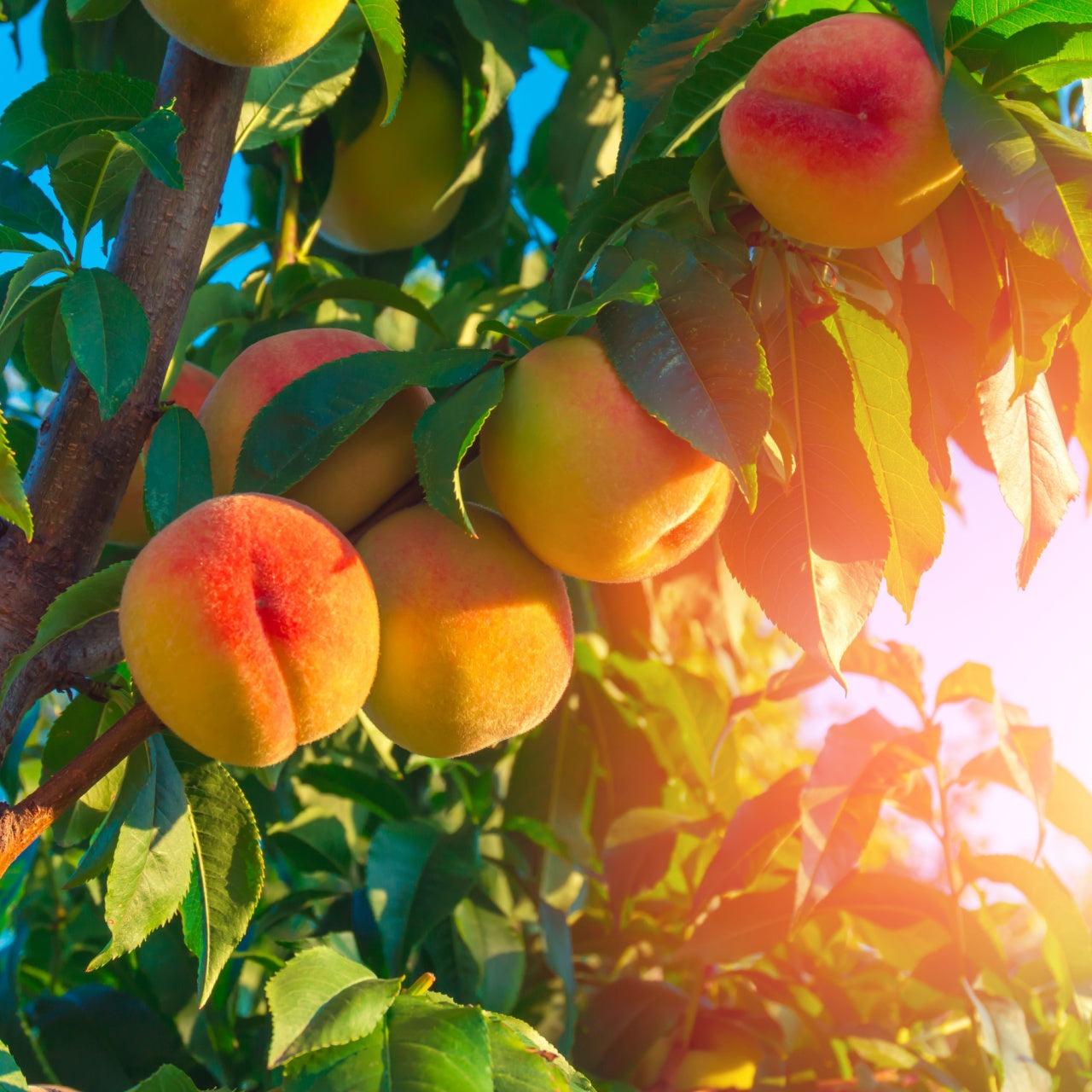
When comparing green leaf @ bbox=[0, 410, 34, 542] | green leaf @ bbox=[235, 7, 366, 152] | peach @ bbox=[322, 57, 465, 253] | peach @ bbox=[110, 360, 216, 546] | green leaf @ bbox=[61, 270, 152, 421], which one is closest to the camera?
green leaf @ bbox=[0, 410, 34, 542]

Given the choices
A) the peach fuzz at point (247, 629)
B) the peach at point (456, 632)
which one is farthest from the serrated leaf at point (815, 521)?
the peach fuzz at point (247, 629)

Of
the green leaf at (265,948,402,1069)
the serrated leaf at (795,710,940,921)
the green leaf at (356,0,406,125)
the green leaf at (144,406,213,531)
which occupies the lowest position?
the serrated leaf at (795,710,940,921)

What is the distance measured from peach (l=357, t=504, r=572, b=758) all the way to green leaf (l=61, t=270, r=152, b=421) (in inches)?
6.0

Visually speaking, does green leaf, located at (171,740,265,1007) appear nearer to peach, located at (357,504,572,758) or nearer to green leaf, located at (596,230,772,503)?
peach, located at (357,504,572,758)

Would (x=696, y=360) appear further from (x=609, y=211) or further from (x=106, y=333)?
A: (x=106, y=333)

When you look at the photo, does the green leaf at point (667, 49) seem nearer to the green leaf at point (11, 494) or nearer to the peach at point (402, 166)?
the green leaf at point (11, 494)

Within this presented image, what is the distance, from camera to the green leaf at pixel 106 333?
55cm

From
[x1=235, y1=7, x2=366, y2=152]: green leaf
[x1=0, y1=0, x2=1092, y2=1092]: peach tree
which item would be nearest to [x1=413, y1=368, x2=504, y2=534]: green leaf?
[x1=0, y1=0, x2=1092, y2=1092]: peach tree

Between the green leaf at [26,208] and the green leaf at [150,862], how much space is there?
0.32 meters

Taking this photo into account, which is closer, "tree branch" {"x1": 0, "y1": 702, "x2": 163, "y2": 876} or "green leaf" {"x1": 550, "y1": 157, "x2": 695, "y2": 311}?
"tree branch" {"x1": 0, "y1": 702, "x2": 163, "y2": 876}

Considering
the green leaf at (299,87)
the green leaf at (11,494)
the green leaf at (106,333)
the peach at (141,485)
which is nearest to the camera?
the green leaf at (11,494)

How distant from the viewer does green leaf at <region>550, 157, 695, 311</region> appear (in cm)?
60

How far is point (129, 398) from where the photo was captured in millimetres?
634

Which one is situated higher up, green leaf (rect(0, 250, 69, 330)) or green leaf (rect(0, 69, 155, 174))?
green leaf (rect(0, 69, 155, 174))
